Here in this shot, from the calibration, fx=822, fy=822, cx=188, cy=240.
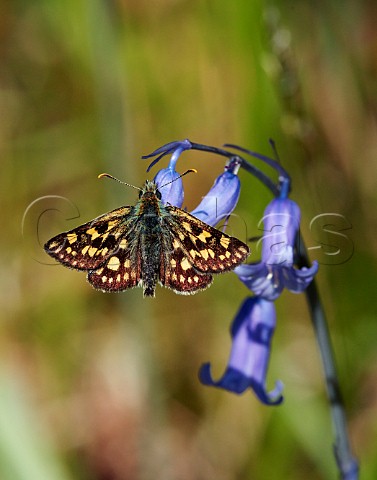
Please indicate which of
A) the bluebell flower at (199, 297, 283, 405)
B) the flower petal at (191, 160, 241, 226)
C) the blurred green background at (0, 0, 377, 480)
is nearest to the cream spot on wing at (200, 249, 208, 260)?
the flower petal at (191, 160, 241, 226)

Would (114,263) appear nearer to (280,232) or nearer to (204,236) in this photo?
(204,236)

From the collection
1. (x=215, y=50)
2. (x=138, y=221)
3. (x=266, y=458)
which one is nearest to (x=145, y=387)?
(x=266, y=458)

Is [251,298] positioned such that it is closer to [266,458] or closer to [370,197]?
[266,458]

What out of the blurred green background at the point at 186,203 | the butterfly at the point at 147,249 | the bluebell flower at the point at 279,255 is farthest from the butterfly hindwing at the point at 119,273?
the blurred green background at the point at 186,203

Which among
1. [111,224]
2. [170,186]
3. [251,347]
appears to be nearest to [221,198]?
[170,186]

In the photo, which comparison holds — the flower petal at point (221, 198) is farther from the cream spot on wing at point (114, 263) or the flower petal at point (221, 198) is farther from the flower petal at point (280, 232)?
the cream spot on wing at point (114, 263)
